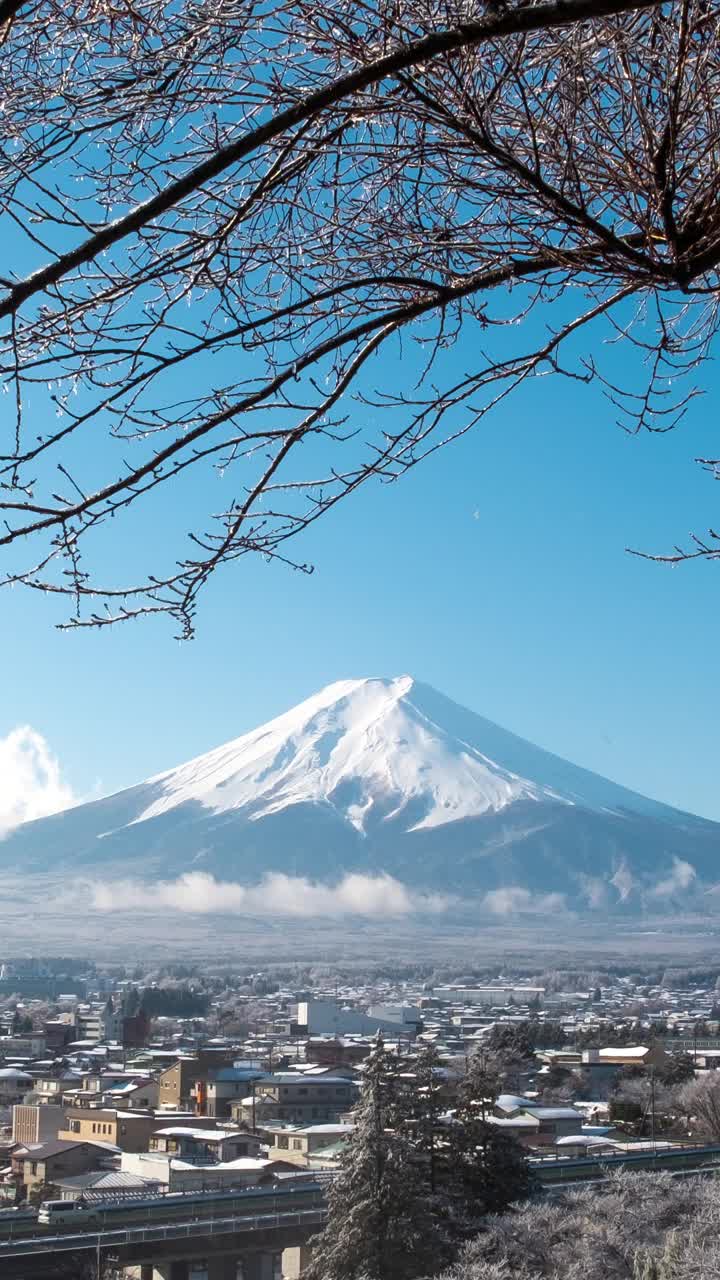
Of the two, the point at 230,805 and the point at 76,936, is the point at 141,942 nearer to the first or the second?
the point at 76,936

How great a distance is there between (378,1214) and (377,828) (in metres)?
135

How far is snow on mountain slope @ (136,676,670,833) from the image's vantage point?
14712 cm

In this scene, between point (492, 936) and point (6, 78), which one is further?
point (492, 936)

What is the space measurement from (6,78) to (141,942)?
134m

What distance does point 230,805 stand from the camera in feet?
479

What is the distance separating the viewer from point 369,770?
149m

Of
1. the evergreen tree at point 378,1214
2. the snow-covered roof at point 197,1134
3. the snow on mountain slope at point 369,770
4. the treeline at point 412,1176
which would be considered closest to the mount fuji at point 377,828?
the snow on mountain slope at point 369,770

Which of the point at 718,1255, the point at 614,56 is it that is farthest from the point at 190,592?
the point at 718,1255

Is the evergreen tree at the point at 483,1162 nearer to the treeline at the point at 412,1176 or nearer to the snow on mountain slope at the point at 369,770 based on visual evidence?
the treeline at the point at 412,1176

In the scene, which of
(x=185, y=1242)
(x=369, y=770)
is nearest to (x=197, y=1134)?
(x=185, y=1242)

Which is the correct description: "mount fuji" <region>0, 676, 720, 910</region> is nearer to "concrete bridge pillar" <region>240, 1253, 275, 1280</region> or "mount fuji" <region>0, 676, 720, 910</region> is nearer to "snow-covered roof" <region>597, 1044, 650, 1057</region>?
"snow-covered roof" <region>597, 1044, 650, 1057</region>

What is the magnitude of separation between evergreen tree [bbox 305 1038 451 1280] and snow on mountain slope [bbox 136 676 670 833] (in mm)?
131106

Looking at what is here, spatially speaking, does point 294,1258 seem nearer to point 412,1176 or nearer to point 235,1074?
point 412,1176

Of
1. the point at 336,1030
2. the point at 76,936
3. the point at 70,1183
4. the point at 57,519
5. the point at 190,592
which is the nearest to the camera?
the point at 57,519
